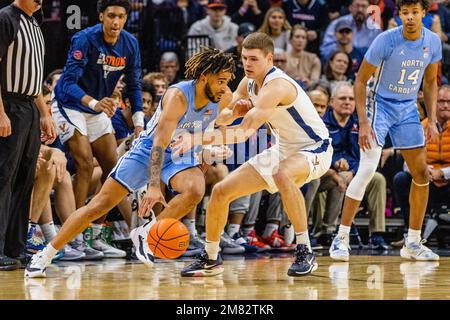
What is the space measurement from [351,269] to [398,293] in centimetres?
172

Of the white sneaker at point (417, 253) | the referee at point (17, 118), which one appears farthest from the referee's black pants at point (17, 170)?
the white sneaker at point (417, 253)

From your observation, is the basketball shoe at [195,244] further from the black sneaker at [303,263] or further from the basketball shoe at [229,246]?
the black sneaker at [303,263]

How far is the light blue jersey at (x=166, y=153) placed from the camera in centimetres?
637

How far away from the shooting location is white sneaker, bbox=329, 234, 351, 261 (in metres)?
7.89

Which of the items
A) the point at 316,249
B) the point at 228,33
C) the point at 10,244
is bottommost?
the point at 316,249

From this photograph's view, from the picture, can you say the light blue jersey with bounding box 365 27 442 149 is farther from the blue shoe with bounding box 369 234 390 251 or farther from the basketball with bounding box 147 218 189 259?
the basketball with bounding box 147 218 189 259

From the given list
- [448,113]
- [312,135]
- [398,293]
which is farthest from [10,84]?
[448,113]

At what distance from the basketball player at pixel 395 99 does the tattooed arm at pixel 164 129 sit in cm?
213

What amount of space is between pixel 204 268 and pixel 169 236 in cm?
39

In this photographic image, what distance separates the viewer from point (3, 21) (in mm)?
6789

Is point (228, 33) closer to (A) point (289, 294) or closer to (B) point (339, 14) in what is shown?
(B) point (339, 14)

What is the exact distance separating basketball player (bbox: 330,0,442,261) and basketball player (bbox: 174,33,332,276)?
4.85 feet

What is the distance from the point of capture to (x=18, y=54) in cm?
695

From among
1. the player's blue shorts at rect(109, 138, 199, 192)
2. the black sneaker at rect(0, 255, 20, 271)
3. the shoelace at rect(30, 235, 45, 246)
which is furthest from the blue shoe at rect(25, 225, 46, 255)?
the player's blue shorts at rect(109, 138, 199, 192)
